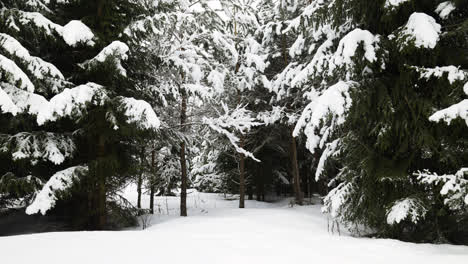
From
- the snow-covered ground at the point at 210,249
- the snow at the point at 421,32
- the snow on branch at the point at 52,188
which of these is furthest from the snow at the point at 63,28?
the snow at the point at 421,32

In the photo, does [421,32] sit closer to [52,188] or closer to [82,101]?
[82,101]

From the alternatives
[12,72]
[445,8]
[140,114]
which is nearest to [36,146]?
[12,72]

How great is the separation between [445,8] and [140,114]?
5.78 meters

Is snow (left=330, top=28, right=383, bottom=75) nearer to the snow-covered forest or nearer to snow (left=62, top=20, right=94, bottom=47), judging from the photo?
the snow-covered forest

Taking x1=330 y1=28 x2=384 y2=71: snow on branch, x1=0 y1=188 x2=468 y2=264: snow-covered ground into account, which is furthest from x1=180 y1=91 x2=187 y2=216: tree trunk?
x1=330 y1=28 x2=384 y2=71: snow on branch

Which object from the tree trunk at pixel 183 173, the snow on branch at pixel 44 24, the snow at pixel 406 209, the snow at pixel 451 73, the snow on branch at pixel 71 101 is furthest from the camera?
the tree trunk at pixel 183 173

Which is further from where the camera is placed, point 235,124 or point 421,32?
point 235,124

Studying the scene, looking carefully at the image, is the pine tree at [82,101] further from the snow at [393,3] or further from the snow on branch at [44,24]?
the snow at [393,3]

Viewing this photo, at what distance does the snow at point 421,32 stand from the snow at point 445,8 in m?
0.40

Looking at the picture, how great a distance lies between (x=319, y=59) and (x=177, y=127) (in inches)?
219

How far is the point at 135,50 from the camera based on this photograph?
26.6 feet

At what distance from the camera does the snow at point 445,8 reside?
493cm

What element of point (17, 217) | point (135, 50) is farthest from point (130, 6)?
point (17, 217)

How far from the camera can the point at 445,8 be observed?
197 inches
